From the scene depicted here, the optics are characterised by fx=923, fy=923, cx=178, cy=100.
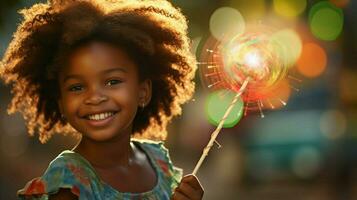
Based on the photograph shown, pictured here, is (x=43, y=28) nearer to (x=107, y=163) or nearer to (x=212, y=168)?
(x=107, y=163)

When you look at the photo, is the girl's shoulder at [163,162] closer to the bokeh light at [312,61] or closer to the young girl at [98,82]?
the young girl at [98,82]

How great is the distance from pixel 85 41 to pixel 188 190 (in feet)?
2.58

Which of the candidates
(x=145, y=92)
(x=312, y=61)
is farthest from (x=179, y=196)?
(x=312, y=61)

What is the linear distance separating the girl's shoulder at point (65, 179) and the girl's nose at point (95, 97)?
0.78ft

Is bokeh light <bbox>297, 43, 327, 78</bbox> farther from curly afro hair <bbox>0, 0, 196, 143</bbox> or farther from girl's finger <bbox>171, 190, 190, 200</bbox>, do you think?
girl's finger <bbox>171, 190, 190, 200</bbox>

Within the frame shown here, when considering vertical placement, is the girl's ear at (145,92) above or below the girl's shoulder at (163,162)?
above

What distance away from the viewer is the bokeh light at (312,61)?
1352 cm

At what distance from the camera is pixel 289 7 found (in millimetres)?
13344

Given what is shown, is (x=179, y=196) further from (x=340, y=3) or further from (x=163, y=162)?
(x=340, y=3)

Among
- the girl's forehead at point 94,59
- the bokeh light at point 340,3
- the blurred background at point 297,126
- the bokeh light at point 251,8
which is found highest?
the bokeh light at point 251,8

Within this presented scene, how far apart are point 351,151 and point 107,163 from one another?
9435 millimetres

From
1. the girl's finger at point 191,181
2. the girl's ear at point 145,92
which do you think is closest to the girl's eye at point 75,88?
the girl's ear at point 145,92

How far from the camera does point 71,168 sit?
12.6 ft

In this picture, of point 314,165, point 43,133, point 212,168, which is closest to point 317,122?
point 314,165
